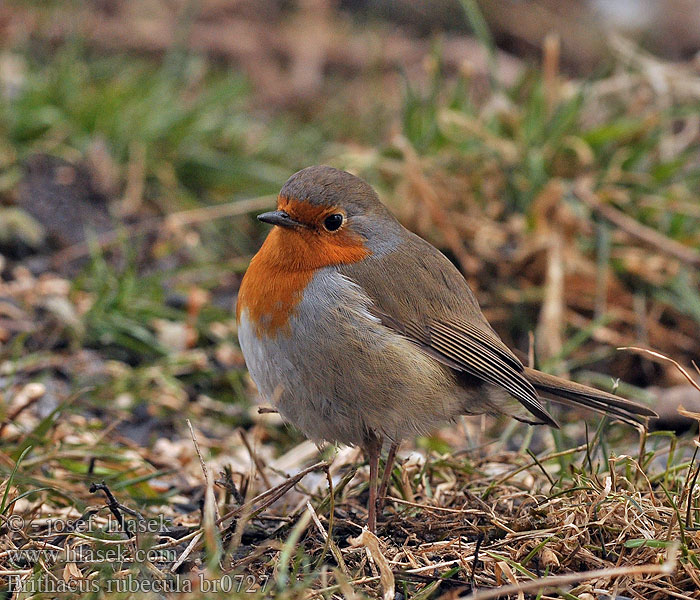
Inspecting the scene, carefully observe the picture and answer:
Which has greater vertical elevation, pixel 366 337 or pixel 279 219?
pixel 279 219

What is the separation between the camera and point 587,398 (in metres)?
3.00

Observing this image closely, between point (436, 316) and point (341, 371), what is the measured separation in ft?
1.50

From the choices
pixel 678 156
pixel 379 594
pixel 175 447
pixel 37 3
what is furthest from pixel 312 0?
pixel 379 594

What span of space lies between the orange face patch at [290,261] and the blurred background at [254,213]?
1194 millimetres

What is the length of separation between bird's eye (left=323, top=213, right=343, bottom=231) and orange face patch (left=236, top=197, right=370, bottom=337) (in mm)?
14

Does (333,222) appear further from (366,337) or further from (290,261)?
(366,337)

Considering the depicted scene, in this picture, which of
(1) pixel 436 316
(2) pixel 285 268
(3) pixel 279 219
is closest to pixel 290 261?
(2) pixel 285 268

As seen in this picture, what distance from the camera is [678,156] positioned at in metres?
5.33

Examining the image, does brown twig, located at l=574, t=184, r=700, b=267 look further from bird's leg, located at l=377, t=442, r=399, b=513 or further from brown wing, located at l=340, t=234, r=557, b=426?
bird's leg, located at l=377, t=442, r=399, b=513

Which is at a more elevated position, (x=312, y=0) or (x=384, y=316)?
(x=312, y=0)

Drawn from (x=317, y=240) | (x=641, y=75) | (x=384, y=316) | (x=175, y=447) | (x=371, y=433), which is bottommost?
(x=175, y=447)

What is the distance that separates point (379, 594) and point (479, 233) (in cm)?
299

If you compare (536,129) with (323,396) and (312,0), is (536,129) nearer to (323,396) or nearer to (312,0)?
(323,396)

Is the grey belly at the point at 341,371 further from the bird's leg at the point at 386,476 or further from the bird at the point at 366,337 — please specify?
the bird's leg at the point at 386,476
